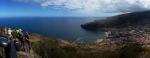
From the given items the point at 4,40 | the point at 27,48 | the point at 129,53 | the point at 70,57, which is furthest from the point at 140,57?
the point at 4,40

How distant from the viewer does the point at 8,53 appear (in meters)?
19.9

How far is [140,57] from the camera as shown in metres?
85.7

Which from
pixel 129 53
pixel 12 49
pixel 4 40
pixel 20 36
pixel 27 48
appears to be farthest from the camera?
pixel 129 53

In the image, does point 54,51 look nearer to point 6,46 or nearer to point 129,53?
point 129,53

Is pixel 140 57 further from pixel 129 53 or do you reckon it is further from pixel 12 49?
pixel 12 49

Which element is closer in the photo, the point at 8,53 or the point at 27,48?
the point at 8,53

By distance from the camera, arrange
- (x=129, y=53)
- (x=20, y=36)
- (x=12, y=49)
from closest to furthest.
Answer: (x=12, y=49) < (x=20, y=36) < (x=129, y=53)

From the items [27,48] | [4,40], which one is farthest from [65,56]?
[4,40]

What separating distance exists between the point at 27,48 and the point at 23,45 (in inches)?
49.9

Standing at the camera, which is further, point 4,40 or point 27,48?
point 27,48

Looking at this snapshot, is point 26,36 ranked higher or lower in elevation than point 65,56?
higher

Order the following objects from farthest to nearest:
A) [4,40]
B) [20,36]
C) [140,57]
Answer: [140,57], [20,36], [4,40]

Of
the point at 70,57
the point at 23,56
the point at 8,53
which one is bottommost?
the point at 70,57

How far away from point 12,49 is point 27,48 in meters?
15.9
